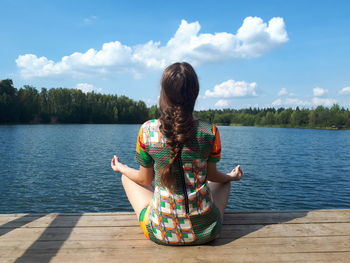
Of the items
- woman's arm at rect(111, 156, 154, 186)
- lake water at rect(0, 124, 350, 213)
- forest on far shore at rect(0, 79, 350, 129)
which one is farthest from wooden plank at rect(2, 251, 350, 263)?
forest on far shore at rect(0, 79, 350, 129)

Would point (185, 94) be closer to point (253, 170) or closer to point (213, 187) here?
point (213, 187)

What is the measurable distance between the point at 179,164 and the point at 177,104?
0.48 m

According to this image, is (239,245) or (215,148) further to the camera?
(239,245)

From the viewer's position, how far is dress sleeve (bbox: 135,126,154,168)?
2412mm

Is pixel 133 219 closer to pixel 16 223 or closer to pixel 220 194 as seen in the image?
pixel 220 194

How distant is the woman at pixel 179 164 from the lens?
226 cm

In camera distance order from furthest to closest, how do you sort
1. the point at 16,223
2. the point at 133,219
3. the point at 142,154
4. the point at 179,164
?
the point at 133,219
the point at 16,223
the point at 142,154
the point at 179,164

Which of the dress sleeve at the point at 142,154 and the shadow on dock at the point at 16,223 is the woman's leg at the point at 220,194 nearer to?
the dress sleeve at the point at 142,154

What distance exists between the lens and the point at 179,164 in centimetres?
235

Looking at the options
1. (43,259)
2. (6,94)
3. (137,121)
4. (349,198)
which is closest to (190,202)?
(43,259)

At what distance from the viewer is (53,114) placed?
8675cm

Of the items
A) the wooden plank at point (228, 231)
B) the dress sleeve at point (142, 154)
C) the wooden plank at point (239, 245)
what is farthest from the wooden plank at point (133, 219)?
the dress sleeve at point (142, 154)

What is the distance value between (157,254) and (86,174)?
514 inches

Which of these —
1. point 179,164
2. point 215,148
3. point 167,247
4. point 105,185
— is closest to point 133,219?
→ point 167,247
